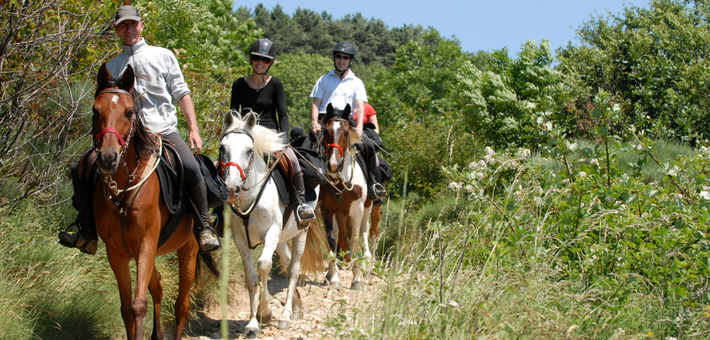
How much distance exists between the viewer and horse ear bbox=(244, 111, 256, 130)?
5965mm

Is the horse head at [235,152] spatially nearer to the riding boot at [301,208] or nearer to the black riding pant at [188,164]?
the black riding pant at [188,164]

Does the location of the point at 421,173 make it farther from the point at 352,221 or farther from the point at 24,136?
the point at 24,136

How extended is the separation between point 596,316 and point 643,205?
6.16ft

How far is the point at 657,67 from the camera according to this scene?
13.1 metres

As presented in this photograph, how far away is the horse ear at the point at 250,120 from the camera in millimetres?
5965

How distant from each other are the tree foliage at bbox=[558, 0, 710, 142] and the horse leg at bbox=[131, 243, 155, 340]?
9926 millimetres

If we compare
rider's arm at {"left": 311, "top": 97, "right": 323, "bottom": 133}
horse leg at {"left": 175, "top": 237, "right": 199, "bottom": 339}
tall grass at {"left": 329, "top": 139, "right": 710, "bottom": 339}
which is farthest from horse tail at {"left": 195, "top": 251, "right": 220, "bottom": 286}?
rider's arm at {"left": 311, "top": 97, "right": 323, "bottom": 133}

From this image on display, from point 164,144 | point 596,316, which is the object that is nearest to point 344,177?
point 164,144

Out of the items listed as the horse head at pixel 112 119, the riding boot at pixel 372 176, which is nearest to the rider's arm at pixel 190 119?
the horse head at pixel 112 119

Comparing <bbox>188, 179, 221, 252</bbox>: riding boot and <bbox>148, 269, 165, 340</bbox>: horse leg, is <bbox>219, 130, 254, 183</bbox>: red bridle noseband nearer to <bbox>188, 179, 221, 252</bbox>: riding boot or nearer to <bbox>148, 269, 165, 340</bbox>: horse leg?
<bbox>188, 179, 221, 252</bbox>: riding boot

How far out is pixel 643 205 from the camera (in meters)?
6.07

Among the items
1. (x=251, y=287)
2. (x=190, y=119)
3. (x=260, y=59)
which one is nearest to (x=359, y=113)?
(x=260, y=59)

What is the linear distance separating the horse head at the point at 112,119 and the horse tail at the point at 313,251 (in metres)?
3.60

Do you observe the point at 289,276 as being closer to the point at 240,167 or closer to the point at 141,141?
the point at 240,167
